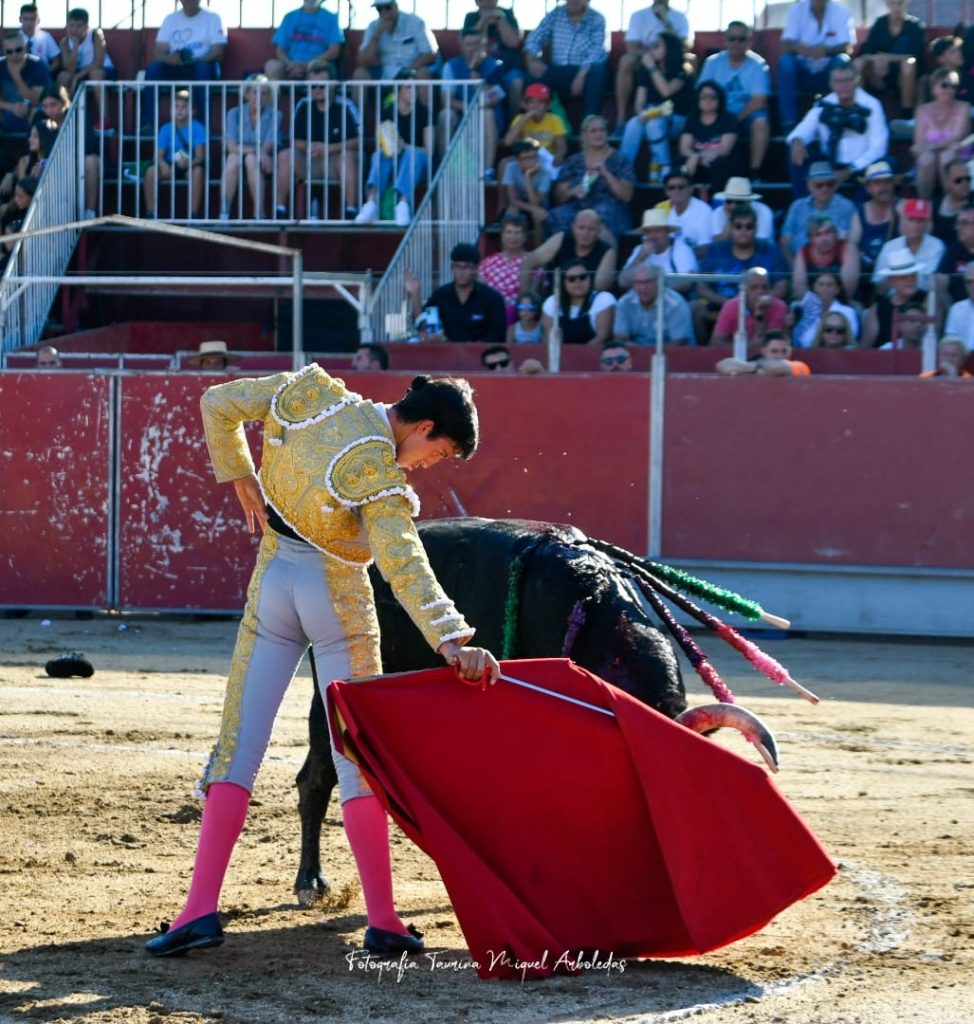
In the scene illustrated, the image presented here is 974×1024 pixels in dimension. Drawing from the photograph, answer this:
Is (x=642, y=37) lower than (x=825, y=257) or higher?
higher

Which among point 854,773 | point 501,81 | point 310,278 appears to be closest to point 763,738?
point 854,773

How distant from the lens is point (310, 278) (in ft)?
32.8

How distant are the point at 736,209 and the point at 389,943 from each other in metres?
7.35

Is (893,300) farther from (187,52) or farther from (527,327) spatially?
(187,52)

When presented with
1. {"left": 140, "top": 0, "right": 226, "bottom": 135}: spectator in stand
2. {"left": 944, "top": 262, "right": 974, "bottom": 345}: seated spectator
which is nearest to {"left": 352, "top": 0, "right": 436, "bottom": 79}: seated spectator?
{"left": 140, "top": 0, "right": 226, "bottom": 135}: spectator in stand

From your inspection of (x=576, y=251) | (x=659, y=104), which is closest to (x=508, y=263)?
(x=576, y=251)

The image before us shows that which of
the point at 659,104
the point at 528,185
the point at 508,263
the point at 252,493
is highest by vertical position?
the point at 659,104

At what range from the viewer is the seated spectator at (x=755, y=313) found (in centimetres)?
993

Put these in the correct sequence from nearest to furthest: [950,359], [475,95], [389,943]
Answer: [389,943] → [950,359] → [475,95]

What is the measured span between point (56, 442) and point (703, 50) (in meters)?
5.35

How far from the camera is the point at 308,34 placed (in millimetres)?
13062

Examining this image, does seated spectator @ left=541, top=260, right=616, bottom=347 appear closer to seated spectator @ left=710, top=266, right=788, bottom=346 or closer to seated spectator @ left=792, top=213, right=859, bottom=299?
seated spectator @ left=710, top=266, right=788, bottom=346

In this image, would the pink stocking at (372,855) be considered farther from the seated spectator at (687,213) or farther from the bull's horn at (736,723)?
the seated spectator at (687,213)

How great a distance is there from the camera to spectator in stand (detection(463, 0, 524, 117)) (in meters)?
12.4
